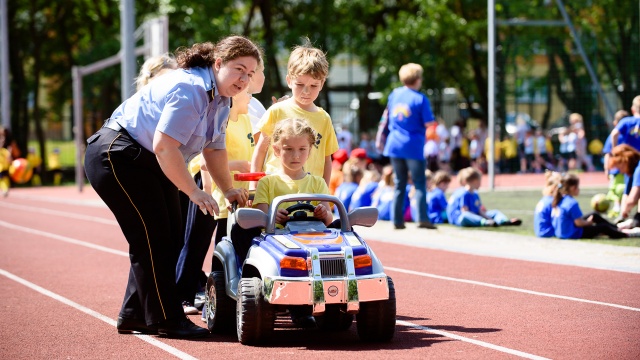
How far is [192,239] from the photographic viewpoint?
749 cm

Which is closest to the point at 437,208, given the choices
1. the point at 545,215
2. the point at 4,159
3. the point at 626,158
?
the point at 545,215

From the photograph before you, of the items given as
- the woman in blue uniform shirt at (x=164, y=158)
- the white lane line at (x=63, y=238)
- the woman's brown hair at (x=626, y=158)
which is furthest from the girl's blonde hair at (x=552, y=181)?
the woman in blue uniform shirt at (x=164, y=158)

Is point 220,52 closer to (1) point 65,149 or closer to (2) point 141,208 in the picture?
(2) point 141,208

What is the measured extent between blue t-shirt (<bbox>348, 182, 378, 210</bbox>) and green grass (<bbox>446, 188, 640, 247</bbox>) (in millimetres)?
2281

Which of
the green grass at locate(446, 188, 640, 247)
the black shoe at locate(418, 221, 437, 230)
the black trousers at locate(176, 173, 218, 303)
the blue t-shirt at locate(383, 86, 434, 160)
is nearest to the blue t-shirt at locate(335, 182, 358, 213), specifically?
the black shoe at locate(418, 221, 437, 230)

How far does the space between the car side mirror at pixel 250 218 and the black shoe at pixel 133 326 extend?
99 centimetres

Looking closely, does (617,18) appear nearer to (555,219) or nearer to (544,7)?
(544,7)

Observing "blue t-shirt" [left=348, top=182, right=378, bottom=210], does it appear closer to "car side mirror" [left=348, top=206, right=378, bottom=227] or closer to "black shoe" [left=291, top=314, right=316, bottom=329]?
"black shoe" [left=291, top=314, right=316, bottom=329]

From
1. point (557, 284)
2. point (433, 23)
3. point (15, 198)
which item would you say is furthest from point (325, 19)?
point (557, 284)

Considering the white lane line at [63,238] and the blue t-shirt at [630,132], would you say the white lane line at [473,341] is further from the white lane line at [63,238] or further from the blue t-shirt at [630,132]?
the blue t-shirt at [630,132]

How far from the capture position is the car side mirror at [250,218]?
20.6 feet

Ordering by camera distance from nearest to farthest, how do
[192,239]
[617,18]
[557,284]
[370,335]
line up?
[370,335], [192,239], [557,284], [617,18]

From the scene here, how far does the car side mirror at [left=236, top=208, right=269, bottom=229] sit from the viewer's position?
628 cm

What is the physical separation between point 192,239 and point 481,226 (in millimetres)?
7682
